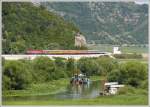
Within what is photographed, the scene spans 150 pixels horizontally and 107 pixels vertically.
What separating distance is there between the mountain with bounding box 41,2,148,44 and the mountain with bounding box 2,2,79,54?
0.23 feet

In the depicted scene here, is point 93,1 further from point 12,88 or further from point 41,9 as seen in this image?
point 12,88

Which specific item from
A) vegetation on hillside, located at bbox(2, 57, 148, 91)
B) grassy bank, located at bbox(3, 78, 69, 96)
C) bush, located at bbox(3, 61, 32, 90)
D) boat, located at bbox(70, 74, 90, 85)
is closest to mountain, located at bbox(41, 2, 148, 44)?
vegetation on hillside, located at bbox(2, 57, 148, 91)

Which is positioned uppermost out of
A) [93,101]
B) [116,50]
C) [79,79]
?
[116,50]

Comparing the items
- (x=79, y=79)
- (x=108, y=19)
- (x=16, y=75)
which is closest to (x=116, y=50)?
(x=108, y=19)

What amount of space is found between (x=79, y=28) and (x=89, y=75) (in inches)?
14.4

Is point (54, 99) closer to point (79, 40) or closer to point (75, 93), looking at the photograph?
point (75, 93)

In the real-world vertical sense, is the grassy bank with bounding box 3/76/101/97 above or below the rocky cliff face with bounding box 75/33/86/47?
below

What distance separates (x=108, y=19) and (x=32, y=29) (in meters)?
0.59

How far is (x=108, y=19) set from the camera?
25.3 feet

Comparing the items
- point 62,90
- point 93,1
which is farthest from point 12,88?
point 93,1

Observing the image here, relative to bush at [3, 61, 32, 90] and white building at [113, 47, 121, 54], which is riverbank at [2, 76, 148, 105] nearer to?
bush at [3, 61, 32, 90]

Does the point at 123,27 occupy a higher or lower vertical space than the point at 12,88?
higher

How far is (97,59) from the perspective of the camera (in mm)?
7684

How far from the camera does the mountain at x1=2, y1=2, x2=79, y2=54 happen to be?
7.64 meters
